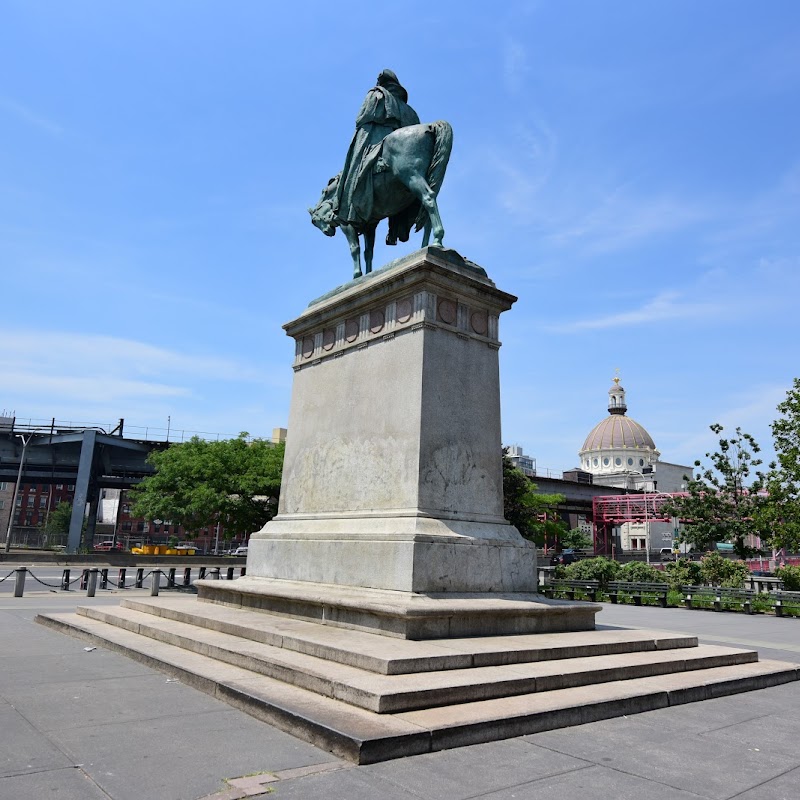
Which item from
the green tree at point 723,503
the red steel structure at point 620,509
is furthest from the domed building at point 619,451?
the green tree at point 723,503

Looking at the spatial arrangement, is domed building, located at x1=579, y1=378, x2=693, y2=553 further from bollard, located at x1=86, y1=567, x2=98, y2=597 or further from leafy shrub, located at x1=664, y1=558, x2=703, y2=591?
bollard, located at x1=86, y1=567, x2=98, y2=597

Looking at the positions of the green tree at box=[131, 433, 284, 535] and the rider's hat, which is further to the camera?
the green tree at box=[131, 433, 284, 535]

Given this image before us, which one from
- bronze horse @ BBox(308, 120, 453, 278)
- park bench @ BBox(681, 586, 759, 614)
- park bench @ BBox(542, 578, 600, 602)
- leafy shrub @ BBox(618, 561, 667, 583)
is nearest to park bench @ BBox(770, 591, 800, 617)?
park bench @ BBox(681, 586, 759, 614)

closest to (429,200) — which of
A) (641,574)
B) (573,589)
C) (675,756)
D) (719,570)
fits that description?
(675,756)

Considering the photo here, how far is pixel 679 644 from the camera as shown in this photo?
8.70 metres

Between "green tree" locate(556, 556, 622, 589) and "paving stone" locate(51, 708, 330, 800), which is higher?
"green tree" locate(556, 556, 622, 589)

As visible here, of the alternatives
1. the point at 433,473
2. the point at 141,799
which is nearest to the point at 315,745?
the point at 141,799

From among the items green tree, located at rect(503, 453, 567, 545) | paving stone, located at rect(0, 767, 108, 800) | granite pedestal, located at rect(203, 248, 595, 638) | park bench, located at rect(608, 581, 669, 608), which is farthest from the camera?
green tree, located at rect(503, 453, 567, 545)

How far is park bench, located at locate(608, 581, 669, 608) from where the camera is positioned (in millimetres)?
24233

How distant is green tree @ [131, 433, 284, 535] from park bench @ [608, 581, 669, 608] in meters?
14.7

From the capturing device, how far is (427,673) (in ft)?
20.1

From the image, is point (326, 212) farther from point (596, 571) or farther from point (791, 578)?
point (791, 578)

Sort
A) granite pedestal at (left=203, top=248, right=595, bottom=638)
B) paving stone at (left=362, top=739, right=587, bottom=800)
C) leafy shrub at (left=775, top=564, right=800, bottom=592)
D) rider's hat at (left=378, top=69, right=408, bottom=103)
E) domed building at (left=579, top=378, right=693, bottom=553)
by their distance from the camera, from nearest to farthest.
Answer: paving stone at (left=362, top=739, right=587, bottom=800), granite pedestal at (left=203, top=248, right=595, bottom=638), rider's hat at (left=378, top=69, right=408, bottom=103), leafy shrub at (left=775, top=564, right=800, bottom=592), domed building at (left=579, top=378, right=693, bottom=553)

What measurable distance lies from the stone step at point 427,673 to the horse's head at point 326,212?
730cm
